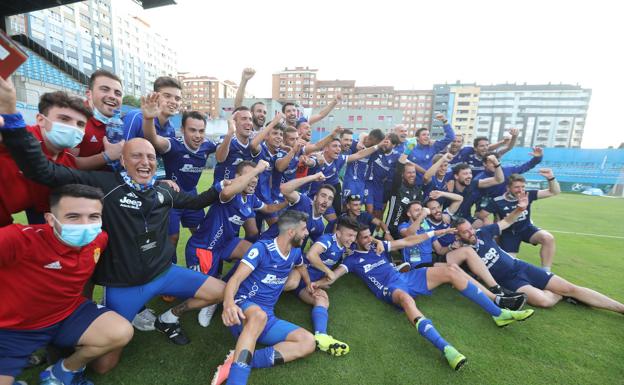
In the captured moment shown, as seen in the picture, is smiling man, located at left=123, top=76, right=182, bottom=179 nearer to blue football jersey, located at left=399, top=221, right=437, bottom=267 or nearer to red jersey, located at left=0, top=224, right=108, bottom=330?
red jersey, located at left=0, top=224, right=108, bottom=330

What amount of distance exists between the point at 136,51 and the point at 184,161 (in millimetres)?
93099

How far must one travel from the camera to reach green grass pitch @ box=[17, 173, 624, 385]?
2.54 m

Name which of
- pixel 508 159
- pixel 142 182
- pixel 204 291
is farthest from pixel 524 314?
pixel 508 159

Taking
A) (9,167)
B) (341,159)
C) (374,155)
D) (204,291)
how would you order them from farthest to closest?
(374,155) → (341,159) → (204,291) → (9,167)

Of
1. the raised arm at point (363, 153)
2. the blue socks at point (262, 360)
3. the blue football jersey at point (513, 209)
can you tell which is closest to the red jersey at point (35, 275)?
the blue socks at point (262, 360)

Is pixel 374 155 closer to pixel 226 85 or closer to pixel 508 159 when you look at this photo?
pixel 508 159

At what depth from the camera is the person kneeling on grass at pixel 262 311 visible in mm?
2377

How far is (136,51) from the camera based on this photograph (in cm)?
7588

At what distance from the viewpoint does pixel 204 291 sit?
2941 millimetres

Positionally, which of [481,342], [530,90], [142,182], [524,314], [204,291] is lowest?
[481,342]

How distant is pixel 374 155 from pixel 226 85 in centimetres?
11859

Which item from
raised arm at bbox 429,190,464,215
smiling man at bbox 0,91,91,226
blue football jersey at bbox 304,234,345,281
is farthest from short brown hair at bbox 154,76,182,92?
raised arm at bbox 429,190,464,215

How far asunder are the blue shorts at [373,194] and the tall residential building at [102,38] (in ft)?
138

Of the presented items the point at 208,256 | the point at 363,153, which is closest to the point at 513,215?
the point at 363,153
